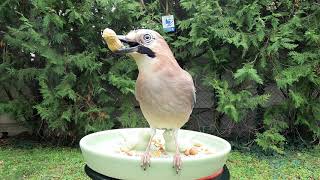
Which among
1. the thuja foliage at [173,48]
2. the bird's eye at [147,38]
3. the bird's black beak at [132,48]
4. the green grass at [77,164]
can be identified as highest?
the bird's eye at [147,38]

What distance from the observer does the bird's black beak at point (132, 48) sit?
1602mm

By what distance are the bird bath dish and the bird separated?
0.04 m

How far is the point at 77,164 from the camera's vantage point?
4.28 meters

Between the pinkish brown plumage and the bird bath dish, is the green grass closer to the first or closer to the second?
the bird bath dish

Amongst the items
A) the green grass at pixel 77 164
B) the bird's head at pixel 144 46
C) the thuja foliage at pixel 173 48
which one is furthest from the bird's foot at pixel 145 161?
the thuja foliage at pixel 173 48

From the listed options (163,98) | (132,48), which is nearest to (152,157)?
(163,98)

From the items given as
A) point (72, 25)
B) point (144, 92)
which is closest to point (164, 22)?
point (72, 25)

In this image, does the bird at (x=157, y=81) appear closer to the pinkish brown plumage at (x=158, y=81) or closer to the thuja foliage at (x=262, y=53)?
the pinkish brown plumage at (x=158, y=81)

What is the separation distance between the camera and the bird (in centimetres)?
164

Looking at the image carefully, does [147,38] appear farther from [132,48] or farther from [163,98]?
[163,98]

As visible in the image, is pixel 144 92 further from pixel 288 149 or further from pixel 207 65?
pixel 288 149

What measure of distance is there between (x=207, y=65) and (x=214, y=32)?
1.41 ft

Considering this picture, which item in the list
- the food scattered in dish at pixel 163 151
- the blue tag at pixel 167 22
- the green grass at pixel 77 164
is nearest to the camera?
the food scattered in dish at pixel 163 151

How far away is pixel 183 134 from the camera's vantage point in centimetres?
217
